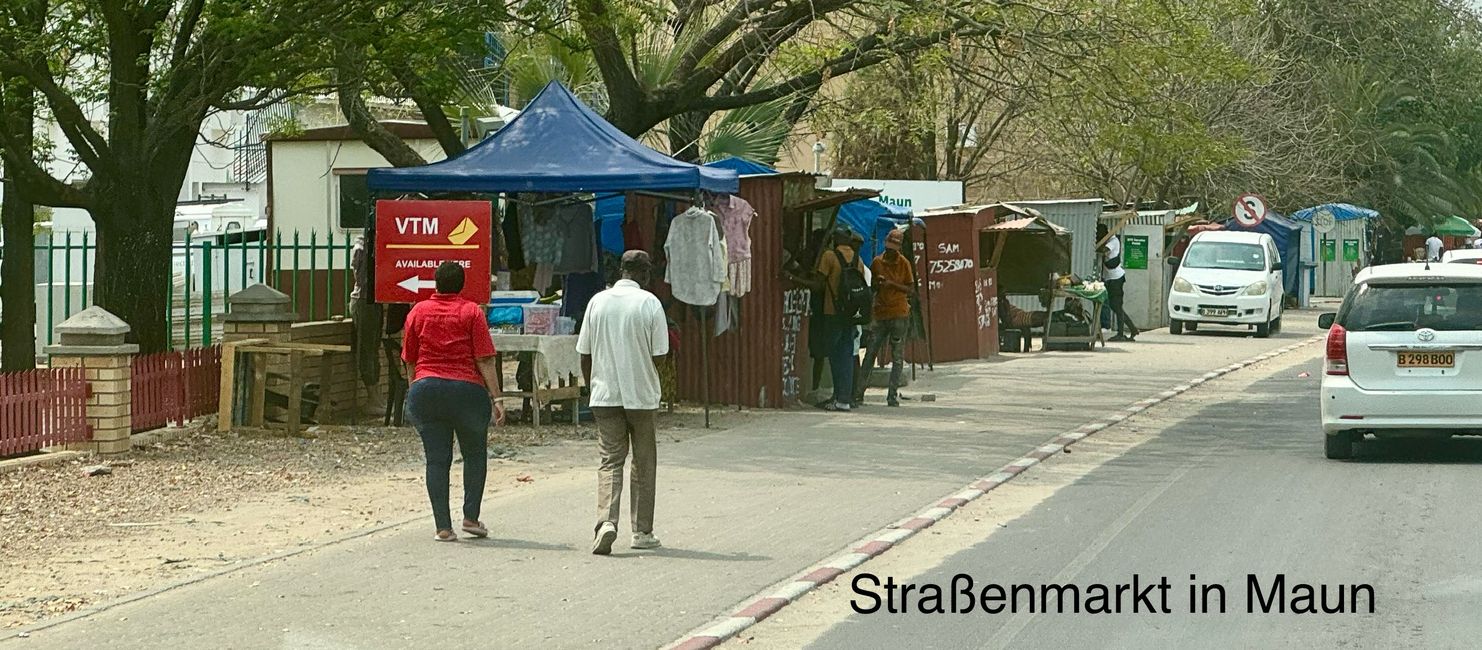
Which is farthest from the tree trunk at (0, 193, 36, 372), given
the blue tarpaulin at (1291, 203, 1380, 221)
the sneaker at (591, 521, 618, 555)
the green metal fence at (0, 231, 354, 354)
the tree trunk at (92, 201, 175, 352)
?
the blue tarpaulin at (1291, 203, 1380, 221)

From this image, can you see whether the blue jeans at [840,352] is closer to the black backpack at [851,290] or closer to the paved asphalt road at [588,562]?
the black backpack at [851,290]

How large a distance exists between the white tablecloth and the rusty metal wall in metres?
1.98

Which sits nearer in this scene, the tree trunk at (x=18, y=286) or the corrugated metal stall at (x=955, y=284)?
the tree trunk at (x=18, y=286)

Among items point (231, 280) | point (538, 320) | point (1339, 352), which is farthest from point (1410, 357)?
point (231, 280)

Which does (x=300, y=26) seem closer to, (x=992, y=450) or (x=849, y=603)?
(x=992, y=450)

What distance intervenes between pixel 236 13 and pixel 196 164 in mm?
24215

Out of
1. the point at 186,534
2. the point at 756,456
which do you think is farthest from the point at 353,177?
the point at 186,534

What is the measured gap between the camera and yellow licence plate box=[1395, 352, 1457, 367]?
1416cm

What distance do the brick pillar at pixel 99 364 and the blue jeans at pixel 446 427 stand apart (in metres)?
4.52

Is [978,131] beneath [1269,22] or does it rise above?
beneath

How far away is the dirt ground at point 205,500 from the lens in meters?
9.84

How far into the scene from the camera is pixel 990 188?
45844 mm

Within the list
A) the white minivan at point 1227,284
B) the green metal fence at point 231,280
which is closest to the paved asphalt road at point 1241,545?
the green metal fence at point 231,280

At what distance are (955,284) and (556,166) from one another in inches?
434
